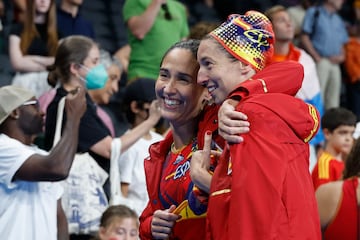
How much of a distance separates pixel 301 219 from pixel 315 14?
637 cm

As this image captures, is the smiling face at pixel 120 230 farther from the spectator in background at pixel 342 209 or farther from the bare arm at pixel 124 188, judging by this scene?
the spectator in background at pixel 342 209

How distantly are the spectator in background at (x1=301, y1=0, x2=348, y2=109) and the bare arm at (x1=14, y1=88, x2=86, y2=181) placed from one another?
184 inches

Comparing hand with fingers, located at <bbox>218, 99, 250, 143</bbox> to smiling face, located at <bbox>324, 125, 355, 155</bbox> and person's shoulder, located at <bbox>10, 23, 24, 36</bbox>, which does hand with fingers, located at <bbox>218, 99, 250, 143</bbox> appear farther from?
person's shoulder, located at <bbox>10, 23, 24, 36</bbox>

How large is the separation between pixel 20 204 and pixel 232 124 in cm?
197

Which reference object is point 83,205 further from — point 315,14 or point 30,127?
point 315,14

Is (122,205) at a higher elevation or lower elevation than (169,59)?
lower

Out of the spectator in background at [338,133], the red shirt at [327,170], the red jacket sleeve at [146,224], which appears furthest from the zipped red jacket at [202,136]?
the spectator in background at [338,133]

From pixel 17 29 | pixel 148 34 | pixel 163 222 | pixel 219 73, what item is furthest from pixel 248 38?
Result: pixel 148 34

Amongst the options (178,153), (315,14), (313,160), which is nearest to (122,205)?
(178,153)

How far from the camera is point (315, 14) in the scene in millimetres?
9281

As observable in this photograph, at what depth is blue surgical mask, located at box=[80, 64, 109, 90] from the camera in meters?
5.66

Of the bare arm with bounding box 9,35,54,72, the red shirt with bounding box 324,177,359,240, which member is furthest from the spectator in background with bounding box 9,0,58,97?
the red shirt with bounding box 324,177,359,240

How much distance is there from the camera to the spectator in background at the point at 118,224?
520 centimetres

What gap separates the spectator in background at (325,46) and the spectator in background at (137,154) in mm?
3472
